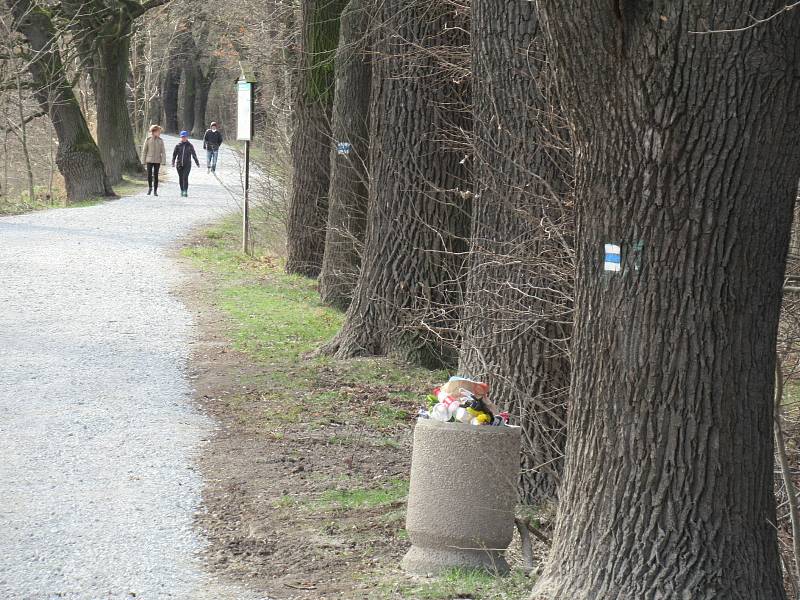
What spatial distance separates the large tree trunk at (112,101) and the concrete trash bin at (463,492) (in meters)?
25.7

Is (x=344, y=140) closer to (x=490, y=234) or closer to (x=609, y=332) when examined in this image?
(x=490, y=234)

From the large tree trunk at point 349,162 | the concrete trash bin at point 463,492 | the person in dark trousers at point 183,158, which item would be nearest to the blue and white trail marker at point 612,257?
the concrete trash bin at point 463,492

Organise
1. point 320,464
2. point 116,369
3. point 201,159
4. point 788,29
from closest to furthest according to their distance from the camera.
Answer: point 788,29 < point 320,464 < point 116,369 < point 201,159

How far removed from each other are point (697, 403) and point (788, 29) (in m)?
1.40

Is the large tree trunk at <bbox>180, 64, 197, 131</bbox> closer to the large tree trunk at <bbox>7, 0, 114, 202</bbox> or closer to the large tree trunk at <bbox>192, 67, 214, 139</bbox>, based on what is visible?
the large tree trunk at <bbox>192, 67, 214, 139</bbox>

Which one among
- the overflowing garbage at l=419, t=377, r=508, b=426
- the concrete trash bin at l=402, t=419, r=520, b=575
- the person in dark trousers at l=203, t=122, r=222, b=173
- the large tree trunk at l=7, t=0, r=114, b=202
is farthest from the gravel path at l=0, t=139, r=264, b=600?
the person in dark trousers at l=203, t=122, r=222, b=173

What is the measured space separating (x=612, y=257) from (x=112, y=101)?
1108 inches

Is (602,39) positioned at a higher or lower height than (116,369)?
higher

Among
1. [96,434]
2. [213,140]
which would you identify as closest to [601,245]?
[96,434]

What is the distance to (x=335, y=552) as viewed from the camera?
596 centimetres

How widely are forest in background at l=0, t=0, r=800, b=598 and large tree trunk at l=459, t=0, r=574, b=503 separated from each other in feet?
0.05

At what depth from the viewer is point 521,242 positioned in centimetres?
664

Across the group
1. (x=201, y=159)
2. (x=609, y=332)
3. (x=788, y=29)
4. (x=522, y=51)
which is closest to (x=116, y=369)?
(x=522, y=51)

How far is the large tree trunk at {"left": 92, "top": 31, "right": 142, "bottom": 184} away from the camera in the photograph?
29.9m
